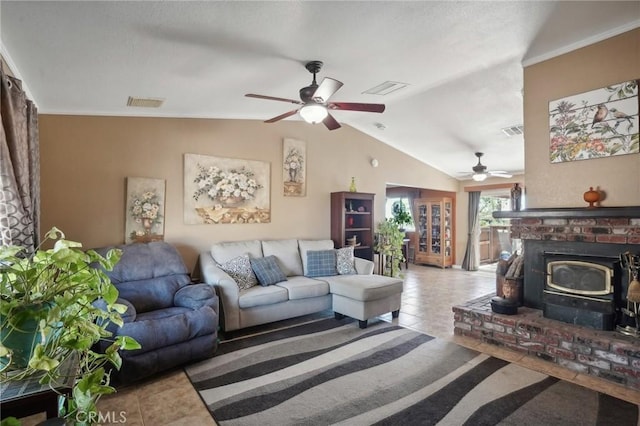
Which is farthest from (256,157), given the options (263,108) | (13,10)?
(13,10)

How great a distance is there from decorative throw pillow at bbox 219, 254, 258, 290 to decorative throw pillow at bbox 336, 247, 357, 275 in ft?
4.02

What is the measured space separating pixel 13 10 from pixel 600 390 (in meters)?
4.61

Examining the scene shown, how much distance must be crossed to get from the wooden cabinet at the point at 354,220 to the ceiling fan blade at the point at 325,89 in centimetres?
259

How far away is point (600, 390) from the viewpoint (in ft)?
8.28

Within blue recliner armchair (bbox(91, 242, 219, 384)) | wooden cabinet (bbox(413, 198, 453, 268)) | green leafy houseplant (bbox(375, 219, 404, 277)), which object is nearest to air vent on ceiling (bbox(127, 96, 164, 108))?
blue recliner armchair (bbox(91, 242, 219, 384))

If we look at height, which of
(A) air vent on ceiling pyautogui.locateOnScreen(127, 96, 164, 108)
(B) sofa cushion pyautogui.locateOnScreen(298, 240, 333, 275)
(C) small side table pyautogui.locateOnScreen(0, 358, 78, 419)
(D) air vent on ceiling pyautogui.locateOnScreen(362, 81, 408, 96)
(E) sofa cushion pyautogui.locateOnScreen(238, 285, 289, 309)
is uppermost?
(D) air vent on ceiling pyautogui.locateOnScreen(362, 81, 408, 96)

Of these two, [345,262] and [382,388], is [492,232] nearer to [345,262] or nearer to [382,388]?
[345,262]

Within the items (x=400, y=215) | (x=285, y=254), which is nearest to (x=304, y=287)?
(x=285, y=254)

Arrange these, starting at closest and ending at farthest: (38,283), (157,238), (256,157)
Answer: (38,283)
(157,238)
(256,157)

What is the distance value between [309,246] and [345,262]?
1.97ft

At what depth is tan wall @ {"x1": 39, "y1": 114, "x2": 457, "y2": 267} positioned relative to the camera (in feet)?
11.3

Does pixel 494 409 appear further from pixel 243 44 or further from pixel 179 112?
pixel 179 112

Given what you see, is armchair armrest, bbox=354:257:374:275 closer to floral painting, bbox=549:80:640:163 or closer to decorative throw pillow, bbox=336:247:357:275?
decorative throw pillow, bbox=336:247:357:275

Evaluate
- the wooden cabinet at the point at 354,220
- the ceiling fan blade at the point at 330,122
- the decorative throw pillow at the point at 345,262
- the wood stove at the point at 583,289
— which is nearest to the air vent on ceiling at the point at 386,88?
the ceiling fan blade at the point at 330,122
